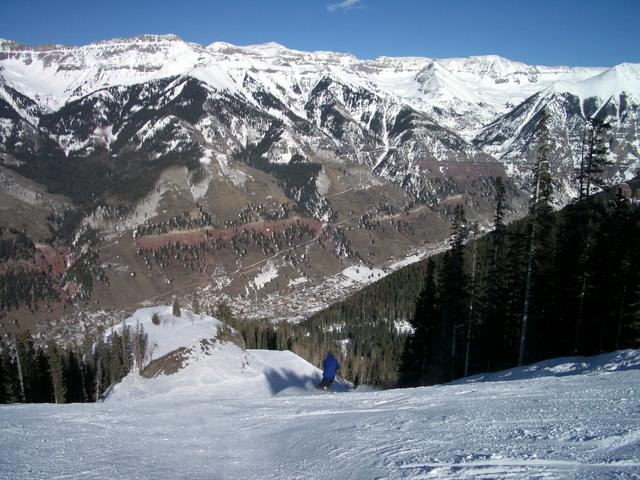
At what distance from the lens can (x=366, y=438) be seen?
12.4 m

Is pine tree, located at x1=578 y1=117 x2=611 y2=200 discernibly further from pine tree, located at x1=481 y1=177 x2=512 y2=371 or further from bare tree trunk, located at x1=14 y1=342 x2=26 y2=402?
bare tree trunk, located at x1=14 y1=342 x2=26 y2=402

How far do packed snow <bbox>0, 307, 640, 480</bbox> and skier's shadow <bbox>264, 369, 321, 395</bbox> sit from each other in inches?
1120

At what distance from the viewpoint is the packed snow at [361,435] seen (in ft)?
31.8

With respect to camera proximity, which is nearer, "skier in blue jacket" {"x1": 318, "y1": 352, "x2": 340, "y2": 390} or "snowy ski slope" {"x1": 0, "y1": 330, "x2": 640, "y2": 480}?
"snowy ski slope" {"x1": 0, "y1": 330, "x2": 640, "y2": 480}

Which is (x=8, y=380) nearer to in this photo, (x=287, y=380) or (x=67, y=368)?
(x=67, y=368)

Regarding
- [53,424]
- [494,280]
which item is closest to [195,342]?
[494,280]

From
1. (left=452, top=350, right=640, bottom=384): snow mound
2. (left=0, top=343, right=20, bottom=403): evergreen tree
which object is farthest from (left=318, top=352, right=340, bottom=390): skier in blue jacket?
(left=0, top=343, right=20, bottom=403): evergreen tree

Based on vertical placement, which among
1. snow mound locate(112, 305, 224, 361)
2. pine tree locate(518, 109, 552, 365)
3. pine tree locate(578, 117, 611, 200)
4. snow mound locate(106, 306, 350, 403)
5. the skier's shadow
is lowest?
the skier's shadow

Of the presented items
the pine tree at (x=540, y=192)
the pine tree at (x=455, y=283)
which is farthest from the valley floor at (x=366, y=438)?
the pine tree at (x=455, y=283)

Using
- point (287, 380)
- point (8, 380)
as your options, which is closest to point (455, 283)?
point (287, 380)

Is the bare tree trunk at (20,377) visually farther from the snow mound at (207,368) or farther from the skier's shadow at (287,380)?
the skier's shadow at (287,380)

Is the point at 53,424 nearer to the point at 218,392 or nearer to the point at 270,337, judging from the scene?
the point at 218,392

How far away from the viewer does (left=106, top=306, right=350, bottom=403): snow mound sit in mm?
44031

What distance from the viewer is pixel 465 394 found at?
17.5 metres
